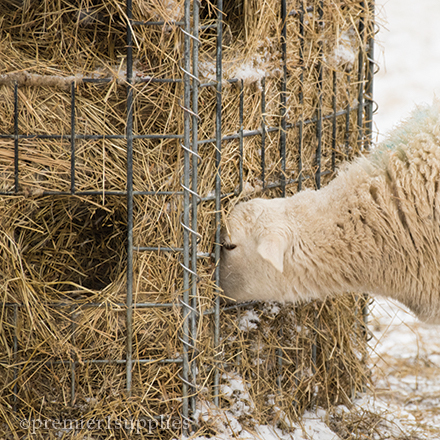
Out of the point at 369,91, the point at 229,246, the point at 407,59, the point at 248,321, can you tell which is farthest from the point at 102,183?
the point at 407,59

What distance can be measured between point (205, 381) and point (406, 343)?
11.6ft

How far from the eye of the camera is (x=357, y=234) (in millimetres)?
4070

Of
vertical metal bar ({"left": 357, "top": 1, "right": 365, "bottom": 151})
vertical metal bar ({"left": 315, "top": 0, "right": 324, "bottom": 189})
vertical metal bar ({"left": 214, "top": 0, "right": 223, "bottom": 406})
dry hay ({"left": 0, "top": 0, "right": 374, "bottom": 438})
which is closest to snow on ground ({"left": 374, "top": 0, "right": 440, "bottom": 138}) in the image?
vertical metal bar ({"left": 357, "top": 1, "right": 365, "bottom": 151})

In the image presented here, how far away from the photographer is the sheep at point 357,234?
4.00 m

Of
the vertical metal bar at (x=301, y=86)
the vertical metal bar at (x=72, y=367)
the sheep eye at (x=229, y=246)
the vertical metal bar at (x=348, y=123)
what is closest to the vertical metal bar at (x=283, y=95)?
the vertical metal bar at (x=301, y=86)

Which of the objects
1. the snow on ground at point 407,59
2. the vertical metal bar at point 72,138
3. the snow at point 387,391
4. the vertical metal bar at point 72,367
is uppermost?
the snow on ground at point 407,59

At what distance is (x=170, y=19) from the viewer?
141 inches

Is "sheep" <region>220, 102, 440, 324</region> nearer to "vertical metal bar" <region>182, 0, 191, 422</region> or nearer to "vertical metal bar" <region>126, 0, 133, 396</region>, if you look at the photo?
"vertical metal bar" <region>182, 0, 191, 422</region>

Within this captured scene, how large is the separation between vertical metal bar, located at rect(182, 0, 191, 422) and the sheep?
422 mm

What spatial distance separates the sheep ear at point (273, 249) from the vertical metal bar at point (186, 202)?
46cm

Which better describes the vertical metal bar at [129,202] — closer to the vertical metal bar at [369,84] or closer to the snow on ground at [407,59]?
the vertical metal bar at [369,84]

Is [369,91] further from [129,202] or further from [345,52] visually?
[129,202]

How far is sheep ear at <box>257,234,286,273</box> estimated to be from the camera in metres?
3.77

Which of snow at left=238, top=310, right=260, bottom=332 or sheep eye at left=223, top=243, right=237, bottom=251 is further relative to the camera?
snow at left=238, top=310, right=260, bottom=332
